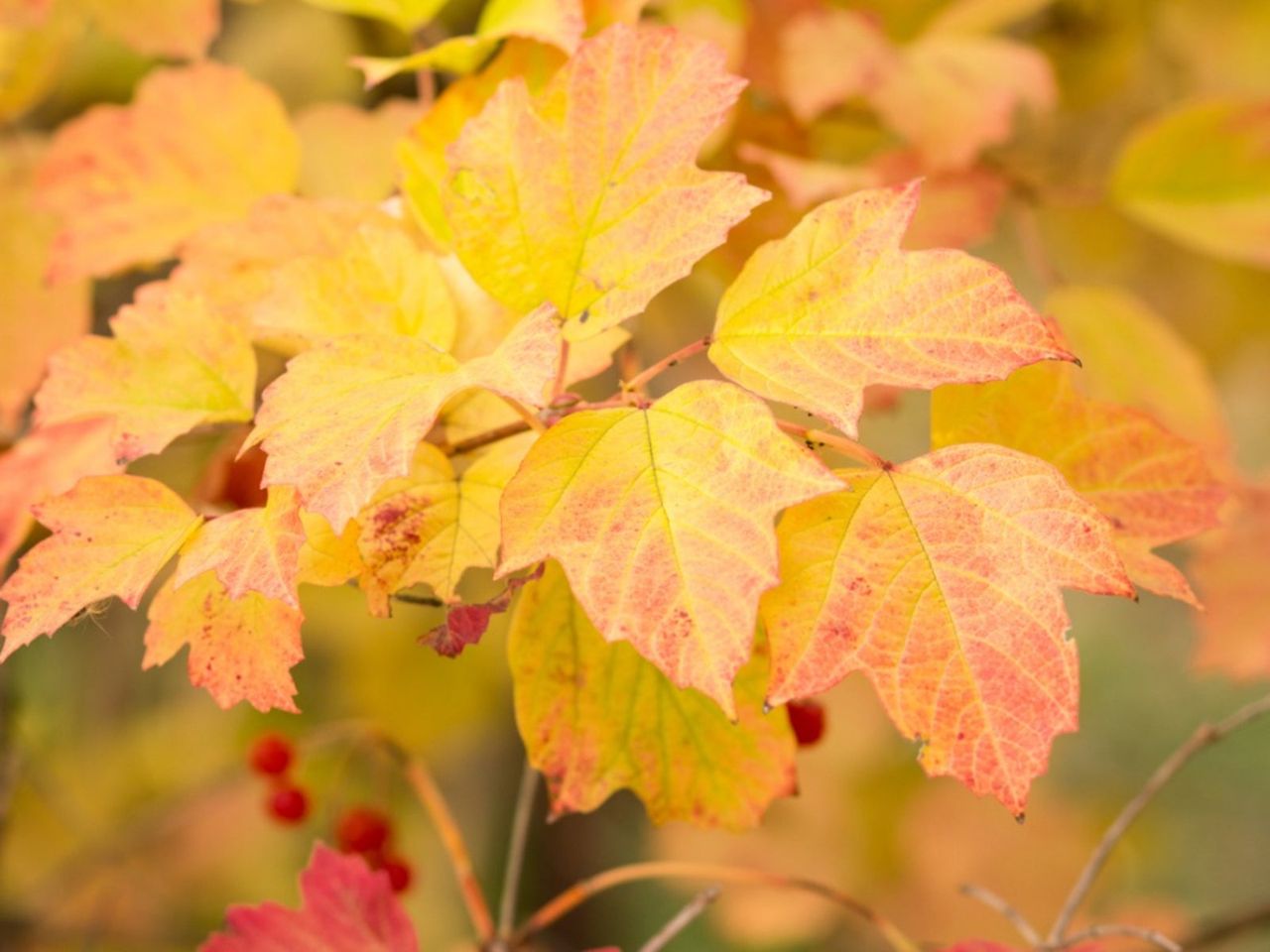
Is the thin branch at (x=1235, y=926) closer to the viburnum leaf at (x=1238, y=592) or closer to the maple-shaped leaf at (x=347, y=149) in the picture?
the viburnum leaf at (x=1238, y=592)

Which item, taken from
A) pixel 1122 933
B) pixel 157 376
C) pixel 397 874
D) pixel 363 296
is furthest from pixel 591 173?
pixel 397 874

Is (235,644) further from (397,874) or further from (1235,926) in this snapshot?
(1235,926)

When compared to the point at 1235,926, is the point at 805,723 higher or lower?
higher

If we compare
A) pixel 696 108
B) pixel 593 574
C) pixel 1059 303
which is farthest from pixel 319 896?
pixel 1059 303

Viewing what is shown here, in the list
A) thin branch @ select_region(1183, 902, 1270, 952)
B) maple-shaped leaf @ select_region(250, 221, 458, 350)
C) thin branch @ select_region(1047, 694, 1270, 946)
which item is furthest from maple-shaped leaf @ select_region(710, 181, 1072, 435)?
thin branch @ select_region(1183, 902, 1270, 952)

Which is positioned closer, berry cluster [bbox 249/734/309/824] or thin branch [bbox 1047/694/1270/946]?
thin branch [bbox 1047/694/1270/946]

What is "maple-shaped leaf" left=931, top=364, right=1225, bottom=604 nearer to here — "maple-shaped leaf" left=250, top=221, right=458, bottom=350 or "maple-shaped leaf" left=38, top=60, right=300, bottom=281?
"maple-shaped leaf" left=250, top=221, right=458, bottom=350
